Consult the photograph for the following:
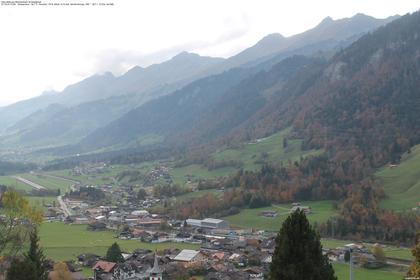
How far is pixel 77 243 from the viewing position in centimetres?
9550

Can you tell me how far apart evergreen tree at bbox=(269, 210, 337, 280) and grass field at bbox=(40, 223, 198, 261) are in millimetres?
61987

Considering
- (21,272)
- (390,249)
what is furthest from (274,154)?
(21,272)

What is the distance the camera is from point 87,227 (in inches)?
4486

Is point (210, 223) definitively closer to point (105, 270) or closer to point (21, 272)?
point (105, 270)

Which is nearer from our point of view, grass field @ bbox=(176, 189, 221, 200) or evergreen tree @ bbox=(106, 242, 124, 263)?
evergreen tree @ bbox=(106, 242, 124, 263)

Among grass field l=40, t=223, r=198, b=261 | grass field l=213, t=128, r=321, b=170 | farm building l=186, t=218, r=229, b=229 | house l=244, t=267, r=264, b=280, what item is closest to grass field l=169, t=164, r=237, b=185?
grass field l=213, t=128, r=321, b=170

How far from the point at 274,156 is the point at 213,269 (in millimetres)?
111303

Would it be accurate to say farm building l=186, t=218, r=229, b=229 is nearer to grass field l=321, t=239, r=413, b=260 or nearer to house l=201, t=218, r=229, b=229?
house l=201, t=218, r=229, b=229

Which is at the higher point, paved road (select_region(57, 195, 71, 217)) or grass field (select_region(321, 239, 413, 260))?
paved road (select_region(57, 195, 71, 217))

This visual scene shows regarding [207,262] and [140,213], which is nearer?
[207,262]

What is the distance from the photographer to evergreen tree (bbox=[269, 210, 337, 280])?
2483 cm

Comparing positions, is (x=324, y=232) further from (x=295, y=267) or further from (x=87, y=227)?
(x=295, y=267)

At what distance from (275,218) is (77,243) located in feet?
133

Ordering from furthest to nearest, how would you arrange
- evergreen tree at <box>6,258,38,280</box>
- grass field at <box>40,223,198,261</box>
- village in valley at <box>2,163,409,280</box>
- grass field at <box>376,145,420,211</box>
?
grass field at <box>376,145,420,211</box>
grass field at <box>40,223,198,261</box>
village in valley at <box>2,163,409,280</box>
evergreen tree at <box>6,258,38,280</box>
